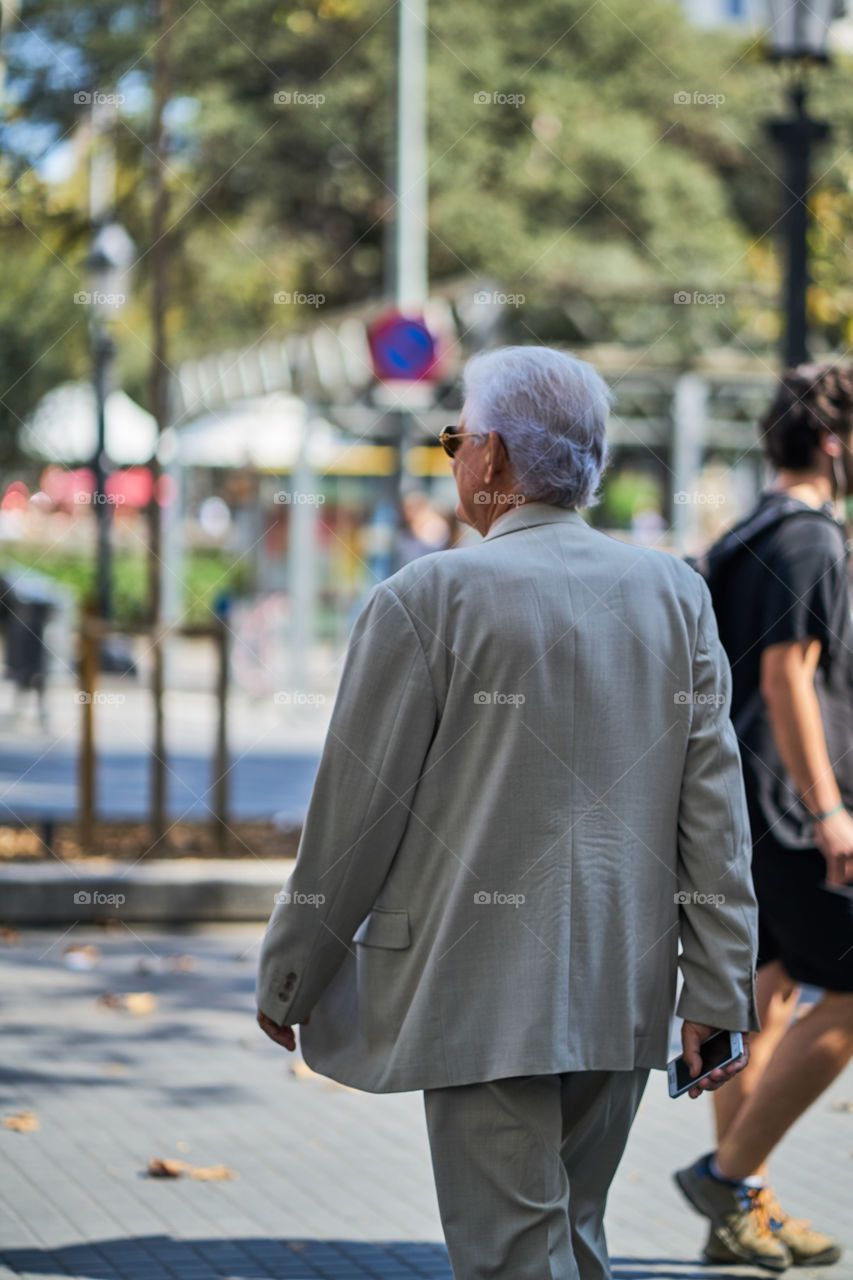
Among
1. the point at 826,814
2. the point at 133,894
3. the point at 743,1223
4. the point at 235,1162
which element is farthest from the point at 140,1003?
the point at 826,814

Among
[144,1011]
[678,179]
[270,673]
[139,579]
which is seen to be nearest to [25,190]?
[144,1011]

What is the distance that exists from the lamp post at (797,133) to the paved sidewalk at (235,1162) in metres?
3.63

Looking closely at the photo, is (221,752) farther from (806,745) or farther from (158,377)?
(806,745)

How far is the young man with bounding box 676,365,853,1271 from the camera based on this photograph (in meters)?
3.81

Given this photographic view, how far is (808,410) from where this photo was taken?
13.1ft

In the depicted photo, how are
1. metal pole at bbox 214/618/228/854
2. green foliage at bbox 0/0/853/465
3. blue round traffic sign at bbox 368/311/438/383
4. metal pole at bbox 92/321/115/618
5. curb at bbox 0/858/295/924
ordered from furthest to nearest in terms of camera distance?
green foliage at bbox 0/0/853/465 < metal pole at bbox 92/321/115/618 < blue round traffic sign at bbox 368/311/438/383 < metal pole at bbox 214/618/228/854 < curb at bbox 0/858/295/924

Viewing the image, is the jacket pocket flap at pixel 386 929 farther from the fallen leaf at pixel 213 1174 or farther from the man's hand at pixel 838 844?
the fallen leaf at pixel 213 1174

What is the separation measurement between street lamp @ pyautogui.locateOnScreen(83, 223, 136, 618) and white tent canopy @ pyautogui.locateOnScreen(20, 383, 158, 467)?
385 centimetres

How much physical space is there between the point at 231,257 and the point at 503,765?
104 ft

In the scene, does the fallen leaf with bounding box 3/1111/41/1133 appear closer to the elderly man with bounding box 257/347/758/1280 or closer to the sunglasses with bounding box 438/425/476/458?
the elderly man with bounding box 257/347/758/1280

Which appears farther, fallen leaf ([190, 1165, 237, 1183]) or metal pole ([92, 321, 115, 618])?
metal pole ([92, 321, 115, 618])

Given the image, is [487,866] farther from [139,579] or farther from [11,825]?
[139,579]

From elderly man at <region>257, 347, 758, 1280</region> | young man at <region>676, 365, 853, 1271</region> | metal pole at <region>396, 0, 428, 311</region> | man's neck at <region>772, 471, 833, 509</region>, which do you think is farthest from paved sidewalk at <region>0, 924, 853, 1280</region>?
metal pole at <region>396, 0, 428, 311</region>

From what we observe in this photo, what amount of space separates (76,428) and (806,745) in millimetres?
26736
